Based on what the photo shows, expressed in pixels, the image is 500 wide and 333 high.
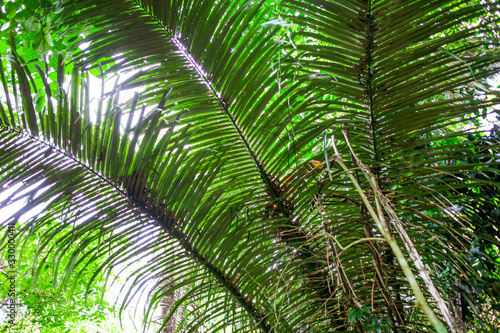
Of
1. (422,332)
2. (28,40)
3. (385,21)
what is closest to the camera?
(422,332)

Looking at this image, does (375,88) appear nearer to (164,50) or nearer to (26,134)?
(164,50)

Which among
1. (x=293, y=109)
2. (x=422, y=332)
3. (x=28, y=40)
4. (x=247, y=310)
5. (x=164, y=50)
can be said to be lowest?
(x=422, y=332)

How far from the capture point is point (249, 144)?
1426 millimetres

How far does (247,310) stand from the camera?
51.8 inches

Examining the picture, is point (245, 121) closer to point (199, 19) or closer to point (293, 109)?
point (293, 109)

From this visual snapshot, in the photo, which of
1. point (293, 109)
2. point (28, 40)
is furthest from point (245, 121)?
point (28, 40)

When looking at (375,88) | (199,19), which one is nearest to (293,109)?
(375,88)

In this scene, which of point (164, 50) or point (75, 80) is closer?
point (75, 80)

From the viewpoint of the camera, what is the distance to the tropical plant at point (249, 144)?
108 centimetres

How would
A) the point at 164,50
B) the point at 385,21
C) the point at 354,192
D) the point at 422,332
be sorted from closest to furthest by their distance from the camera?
the point at 422,332, the point at 385,21, the point at 354,192, the point at 164,50

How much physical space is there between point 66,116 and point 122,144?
245 mm

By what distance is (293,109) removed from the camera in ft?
4.33

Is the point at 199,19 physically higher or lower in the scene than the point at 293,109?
higher

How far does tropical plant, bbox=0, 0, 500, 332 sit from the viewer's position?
1.08 meters
